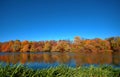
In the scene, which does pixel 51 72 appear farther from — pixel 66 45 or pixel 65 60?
pixel 66 45

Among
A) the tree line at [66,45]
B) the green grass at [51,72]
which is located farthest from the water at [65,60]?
the tree line at [66,45]

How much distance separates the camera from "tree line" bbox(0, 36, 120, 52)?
72.4m

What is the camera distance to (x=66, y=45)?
80.7 m

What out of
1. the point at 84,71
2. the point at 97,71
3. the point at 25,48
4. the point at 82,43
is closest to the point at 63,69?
the point at 84,71

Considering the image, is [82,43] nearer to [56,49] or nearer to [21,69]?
[56,49]

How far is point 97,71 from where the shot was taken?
7895 millimetres

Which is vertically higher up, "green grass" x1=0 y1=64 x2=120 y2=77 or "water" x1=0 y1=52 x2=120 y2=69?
"green grass" x1=0 y1=64 x2=120 y2=77

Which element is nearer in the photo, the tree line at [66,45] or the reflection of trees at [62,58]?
the reflection of trees at [62,58]

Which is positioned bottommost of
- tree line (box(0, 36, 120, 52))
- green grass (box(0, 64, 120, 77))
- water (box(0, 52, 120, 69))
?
water (box(0, 52, 120, 69))

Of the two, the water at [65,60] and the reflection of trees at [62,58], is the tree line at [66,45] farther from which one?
the water at [65,60]

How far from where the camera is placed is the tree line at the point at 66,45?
238ft

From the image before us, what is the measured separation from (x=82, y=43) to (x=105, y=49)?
8.44 m

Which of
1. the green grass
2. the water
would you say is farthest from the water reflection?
the green grass

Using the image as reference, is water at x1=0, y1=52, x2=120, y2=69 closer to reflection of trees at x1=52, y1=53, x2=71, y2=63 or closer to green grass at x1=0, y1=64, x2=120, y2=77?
reflection of trees at x1=52, y1=53, x2=71, y2=63
